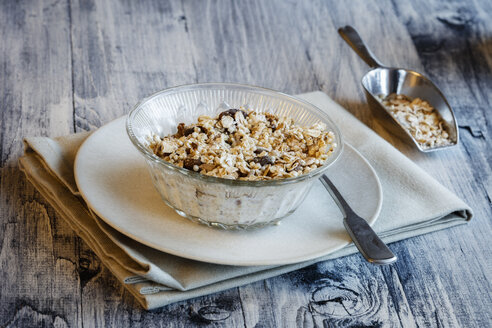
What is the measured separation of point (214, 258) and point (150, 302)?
13cm

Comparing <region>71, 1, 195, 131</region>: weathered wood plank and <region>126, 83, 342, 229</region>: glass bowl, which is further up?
<region>126, 83, 342, 229</region>: glass bowl

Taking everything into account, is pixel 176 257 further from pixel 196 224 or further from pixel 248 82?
pixel 248 82

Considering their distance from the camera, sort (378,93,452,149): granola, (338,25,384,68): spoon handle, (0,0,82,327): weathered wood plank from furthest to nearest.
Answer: (338,25,384,68): spoon handle, (378,93,452,149): granola, (0,0,82,327): weathered wood plank

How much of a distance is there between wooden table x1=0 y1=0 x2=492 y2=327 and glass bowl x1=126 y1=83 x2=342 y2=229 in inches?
5.7

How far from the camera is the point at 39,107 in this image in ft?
5.28

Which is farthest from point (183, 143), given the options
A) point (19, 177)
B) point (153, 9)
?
point (153, 9)

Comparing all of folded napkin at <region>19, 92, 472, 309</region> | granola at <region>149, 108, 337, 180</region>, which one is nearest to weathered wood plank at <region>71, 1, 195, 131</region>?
folded napkin at <region>19, 92, 472, 309</region>

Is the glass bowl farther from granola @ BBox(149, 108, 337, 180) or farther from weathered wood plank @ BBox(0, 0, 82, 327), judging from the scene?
weathered wood plank @ BBox(0, 0, 82, 327)

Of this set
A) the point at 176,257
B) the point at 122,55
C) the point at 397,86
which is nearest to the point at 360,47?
the point at 397,86

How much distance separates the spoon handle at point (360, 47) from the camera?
1818mm

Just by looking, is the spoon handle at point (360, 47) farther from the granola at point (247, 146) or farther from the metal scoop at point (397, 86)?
the granola at point (247, 146)

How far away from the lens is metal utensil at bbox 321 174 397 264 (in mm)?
1067

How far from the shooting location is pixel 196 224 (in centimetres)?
116

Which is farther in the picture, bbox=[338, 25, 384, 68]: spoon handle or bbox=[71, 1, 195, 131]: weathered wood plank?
bbox=[338, 25, 384, 68]: spoon handle
